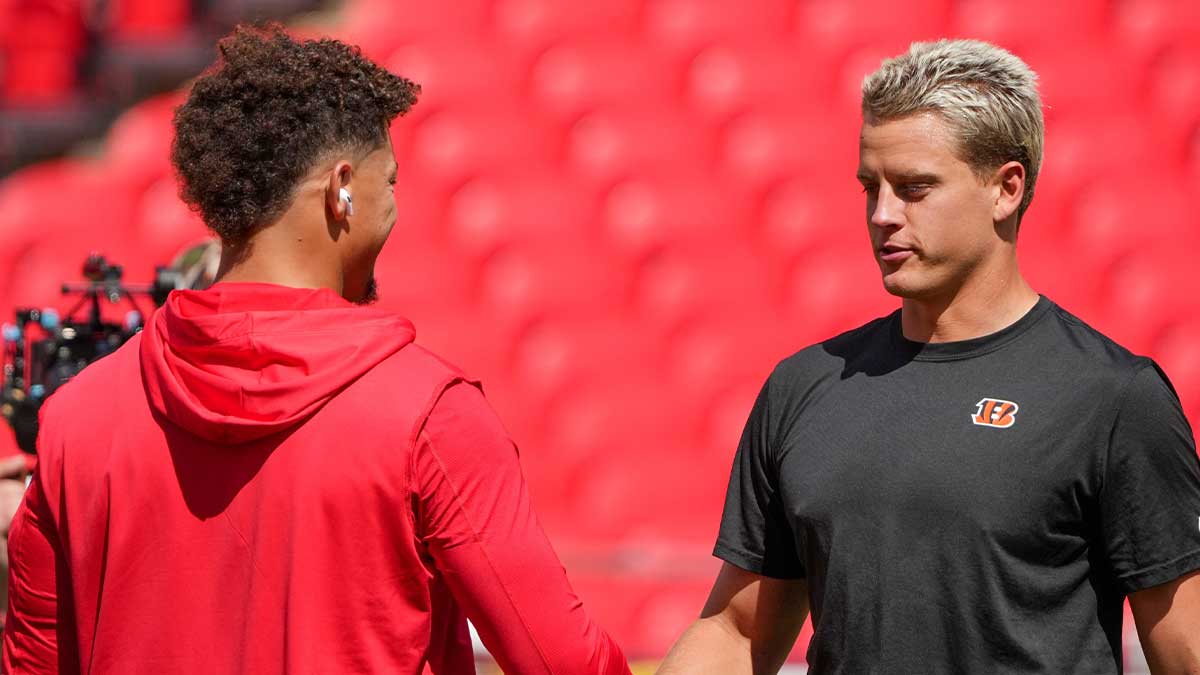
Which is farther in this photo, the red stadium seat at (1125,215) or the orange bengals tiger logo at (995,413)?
the red stadium seat at (1125,215)

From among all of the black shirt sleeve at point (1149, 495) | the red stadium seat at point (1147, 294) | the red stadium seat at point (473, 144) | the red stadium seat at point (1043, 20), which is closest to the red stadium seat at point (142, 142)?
the red stadium seat at point (473, 144)

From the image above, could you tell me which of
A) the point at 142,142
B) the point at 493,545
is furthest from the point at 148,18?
the point at 493,545

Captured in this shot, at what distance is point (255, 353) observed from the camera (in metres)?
1.11

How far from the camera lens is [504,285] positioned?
3.36 meters

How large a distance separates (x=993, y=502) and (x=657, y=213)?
2.22m

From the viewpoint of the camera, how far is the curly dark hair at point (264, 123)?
1.14 m

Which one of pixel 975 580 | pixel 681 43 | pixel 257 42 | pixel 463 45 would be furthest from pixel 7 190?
pixel 975 580

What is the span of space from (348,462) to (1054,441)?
21.9 inches

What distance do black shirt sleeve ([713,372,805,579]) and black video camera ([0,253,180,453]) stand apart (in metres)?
0.77

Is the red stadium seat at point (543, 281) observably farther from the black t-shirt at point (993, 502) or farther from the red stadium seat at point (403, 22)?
the black t-shirt at point (993, 502)

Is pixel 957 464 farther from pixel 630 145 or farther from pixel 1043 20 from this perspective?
pixel 1043 20

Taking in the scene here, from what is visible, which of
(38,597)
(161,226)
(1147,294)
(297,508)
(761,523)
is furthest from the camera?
(1147,294)

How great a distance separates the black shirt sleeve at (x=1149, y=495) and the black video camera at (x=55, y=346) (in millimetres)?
1084

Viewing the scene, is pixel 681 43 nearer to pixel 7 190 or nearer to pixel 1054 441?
pixel 7 190
